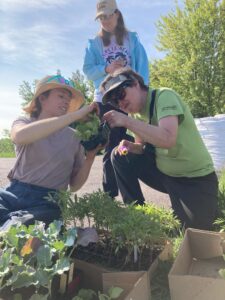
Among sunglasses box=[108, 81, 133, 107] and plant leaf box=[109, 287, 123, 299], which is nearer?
plant leaf box=[109, 287, 123, 299]

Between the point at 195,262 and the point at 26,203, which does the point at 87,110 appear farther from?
the point at 195,262

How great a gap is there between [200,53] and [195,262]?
12772 millimetres

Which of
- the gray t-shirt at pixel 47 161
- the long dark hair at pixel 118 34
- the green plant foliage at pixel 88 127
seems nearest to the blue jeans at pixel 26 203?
the gray t-shirt at pixel 47 161

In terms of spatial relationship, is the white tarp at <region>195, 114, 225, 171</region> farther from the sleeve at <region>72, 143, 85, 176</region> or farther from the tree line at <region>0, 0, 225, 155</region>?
the tree line at <region>0, 0, 225, 155</region>

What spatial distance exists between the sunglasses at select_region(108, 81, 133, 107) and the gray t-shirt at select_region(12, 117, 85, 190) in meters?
0.49

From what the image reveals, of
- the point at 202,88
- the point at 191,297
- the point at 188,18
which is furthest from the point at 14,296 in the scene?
the point at 188,18

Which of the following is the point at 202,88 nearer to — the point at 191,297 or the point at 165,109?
the point at 165,109

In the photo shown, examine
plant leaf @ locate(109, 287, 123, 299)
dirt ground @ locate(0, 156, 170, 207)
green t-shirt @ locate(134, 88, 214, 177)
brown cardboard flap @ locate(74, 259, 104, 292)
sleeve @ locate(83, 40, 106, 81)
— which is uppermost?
sleeve @ locate(83, 40, 106, 81)

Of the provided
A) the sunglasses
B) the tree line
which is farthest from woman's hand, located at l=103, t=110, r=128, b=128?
the tree line

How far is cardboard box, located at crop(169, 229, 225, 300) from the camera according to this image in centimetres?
168

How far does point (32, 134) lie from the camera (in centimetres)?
248

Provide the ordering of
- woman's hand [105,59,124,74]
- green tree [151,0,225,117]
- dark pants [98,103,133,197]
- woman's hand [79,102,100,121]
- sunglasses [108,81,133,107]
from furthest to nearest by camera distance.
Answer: green tree [151,0,225,117], dark pants [98,103,133,197], woman's hand [105,59,124,74], sunglasses [108,81,133,107], woman's hand [79,102,100,121]

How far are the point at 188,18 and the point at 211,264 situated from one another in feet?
44.4

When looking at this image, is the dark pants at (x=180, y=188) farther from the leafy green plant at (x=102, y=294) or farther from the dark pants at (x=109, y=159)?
the leafy green plant at (x=102, y=294)
